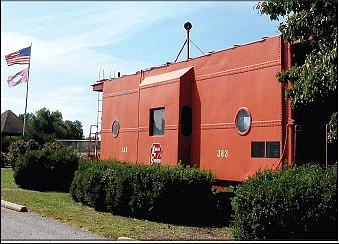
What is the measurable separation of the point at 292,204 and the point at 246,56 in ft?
10.7

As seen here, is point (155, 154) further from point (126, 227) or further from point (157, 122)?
point (126, 227)

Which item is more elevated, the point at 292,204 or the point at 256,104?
the point at 256,104

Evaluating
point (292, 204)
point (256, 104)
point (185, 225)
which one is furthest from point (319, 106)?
point (185, 225)

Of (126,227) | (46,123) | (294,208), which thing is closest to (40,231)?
(126,227)

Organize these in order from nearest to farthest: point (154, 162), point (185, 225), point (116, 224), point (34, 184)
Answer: point (34, 184), point (116, 224), point (185, 225), point (154, 162)

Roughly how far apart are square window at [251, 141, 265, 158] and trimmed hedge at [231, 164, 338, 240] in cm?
121

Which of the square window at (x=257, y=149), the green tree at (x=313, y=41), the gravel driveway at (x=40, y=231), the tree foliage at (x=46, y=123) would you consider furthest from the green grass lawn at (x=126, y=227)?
the tree foliage at (x=46, y=123)

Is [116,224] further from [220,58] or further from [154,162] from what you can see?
[220,58]

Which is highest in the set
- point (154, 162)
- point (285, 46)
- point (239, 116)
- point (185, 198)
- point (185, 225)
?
point (285, 46)

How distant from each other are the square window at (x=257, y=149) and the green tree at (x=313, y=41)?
4.25 ft

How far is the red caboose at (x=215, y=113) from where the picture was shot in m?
7.34

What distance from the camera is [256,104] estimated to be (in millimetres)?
7664

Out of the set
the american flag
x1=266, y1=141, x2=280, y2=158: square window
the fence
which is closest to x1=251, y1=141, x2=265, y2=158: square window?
x1=266, y1=141, x2=280, y2=158: square window

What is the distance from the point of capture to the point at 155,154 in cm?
1008
